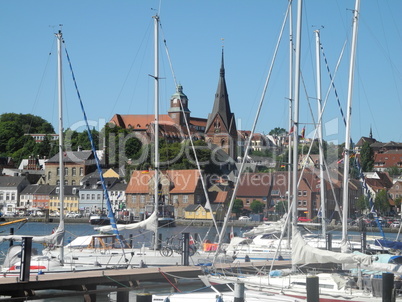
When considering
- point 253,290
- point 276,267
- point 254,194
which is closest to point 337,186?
point 254,194

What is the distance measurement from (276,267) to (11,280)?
371 inches

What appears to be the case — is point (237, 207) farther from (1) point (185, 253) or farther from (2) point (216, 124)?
(1) point (185, 253)

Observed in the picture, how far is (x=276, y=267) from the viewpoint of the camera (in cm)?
2586

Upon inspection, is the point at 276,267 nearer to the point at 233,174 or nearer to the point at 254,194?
the point at 254,194

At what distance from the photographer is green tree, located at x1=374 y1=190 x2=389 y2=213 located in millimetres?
101000

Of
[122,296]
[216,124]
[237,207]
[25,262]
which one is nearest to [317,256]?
[122,296]

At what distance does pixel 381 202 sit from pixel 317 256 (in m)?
84.5

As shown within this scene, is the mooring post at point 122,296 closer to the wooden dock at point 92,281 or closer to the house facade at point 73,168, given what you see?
the wooden dock at point 92,281

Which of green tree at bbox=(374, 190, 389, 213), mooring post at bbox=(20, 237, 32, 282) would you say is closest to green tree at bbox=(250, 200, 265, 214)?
green tree at bbox=(374, 190, 389, 213)

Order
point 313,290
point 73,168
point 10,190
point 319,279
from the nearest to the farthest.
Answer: point 313,290
point 319,279
point 10,190
point 73,168

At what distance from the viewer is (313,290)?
18.4 metres

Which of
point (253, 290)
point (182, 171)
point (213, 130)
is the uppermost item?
point (213, 130)

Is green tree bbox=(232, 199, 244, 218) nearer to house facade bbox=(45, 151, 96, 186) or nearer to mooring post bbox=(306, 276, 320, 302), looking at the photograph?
house facade bbox=(45, 151, 96, 186)

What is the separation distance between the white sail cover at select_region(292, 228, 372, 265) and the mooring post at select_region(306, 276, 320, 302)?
2.41 meters
